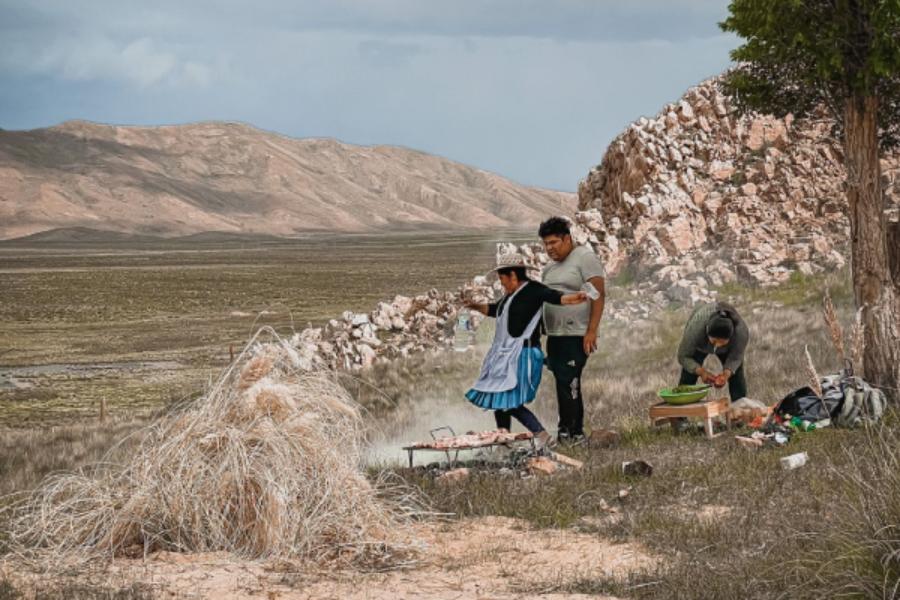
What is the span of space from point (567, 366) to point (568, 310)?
483 millimetres

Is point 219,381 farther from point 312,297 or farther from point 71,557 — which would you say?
point 312,297

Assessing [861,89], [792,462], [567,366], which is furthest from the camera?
[861,89]

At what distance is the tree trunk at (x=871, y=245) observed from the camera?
10.6 m

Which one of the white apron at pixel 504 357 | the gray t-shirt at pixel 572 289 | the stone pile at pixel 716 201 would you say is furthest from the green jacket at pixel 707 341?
the stone pile at pixel 716 201

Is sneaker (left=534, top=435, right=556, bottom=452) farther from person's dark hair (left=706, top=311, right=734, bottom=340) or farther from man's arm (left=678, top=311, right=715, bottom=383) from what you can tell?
person's dark hair (left=706, top=311, right=734, bottom=340)

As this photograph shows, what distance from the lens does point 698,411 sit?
991cm

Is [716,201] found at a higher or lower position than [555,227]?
higher

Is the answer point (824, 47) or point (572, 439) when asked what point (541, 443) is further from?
point (824, 47)

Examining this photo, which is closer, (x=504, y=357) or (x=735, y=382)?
(x=504, y=357)

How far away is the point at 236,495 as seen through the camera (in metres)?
7.20

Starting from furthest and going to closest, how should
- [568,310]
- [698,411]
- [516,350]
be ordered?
[698,411], [568,310], [516,350]

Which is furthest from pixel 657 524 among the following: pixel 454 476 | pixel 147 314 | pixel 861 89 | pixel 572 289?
pixel 147 314

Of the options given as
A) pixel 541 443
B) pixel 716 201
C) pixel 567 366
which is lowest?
pixel 541 443

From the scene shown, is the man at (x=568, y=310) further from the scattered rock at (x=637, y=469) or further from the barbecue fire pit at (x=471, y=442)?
the scattered rock at (x=637, y=469)
